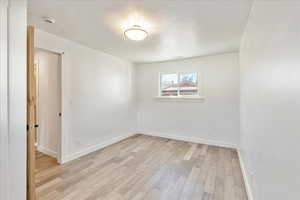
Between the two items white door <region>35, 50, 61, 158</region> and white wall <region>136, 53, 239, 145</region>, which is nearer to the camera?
white door <region>35, 50, 61, 158</region>

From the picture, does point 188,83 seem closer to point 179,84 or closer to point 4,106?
point 179,84

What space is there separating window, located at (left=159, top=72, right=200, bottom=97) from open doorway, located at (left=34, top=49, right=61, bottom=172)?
2824mm

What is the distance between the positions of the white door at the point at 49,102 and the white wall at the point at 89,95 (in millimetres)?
175

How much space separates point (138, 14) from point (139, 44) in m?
1.16

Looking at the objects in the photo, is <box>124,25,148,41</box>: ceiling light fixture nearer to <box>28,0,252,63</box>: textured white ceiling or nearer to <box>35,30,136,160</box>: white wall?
<box>28,0,252,63</box>: textured white ceiling

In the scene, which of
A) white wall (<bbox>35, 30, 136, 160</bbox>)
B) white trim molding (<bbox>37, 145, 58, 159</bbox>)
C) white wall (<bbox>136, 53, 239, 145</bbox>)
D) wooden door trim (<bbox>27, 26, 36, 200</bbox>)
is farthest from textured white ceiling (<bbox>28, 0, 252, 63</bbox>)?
white trim molding (<bbox>37, 145, 58, 159</bbox>)

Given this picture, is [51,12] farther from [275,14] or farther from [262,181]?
[262,181]

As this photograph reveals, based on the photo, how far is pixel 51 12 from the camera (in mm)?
1868

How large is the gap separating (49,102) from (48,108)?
0.14 metres

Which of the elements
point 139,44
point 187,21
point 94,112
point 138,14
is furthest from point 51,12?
point 94,112

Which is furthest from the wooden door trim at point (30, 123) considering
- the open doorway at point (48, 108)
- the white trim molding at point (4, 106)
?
the open doorway at point (48, 108)

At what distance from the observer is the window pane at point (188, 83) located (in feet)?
13.3

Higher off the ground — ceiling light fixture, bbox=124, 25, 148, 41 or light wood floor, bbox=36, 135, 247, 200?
ceiling light fixture, bbox=124, 25, 148, 41

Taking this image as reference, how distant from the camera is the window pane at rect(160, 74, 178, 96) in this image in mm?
4364
